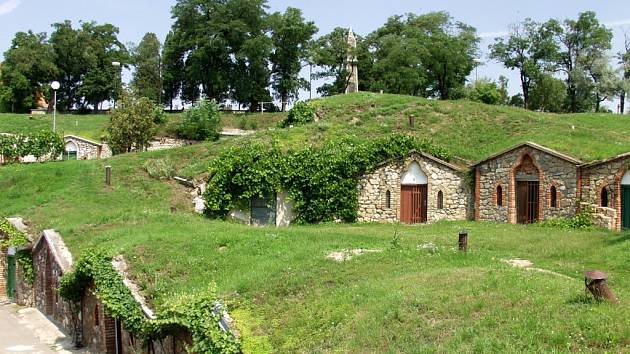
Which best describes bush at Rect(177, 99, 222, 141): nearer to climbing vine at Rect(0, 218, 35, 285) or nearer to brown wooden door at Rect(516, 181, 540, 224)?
climbing vine at Rect(0, 218, 35, 285)

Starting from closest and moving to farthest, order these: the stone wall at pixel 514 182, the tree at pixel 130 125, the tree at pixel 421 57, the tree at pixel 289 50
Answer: the stone wall at pixel 514 182, the tree at pixel 130 125, the tree at pixel 421 57, the tree at pixel 289 50

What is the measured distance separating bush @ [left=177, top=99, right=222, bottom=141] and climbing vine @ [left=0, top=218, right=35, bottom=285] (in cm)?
1712

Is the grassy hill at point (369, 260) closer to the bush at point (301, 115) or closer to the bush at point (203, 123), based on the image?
the bush at point (301, 115)

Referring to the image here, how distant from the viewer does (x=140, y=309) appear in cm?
1494

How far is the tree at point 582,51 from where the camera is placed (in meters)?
53.9

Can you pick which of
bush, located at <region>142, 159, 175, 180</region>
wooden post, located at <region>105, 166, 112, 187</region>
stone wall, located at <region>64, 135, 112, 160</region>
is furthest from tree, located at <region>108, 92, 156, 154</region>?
wooden post, located at <region>105, 166, 112, 187</region>

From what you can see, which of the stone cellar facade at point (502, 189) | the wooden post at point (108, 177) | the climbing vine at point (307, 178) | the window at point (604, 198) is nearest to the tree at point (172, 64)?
the wooden post at point (108, 177)

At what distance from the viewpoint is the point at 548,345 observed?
888 centimetres

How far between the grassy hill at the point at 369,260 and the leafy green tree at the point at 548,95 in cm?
1935

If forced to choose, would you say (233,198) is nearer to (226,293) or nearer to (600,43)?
(226,293)

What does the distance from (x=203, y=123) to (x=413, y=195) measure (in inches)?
742

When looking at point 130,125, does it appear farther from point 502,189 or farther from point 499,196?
point 502,189

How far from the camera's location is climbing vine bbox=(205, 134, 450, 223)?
2692cm

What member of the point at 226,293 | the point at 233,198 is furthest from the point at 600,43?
the point at 226,293
